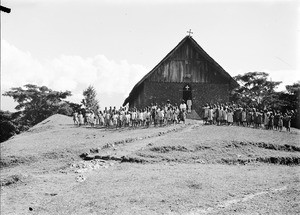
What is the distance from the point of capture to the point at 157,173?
13492 mm

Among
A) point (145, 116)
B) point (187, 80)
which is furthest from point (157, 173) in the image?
point (187, 80)

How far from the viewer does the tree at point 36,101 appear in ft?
172

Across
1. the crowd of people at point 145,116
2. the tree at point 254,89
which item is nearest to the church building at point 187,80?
the crowd of people at point 145,116

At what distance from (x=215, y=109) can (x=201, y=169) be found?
10.1 metres

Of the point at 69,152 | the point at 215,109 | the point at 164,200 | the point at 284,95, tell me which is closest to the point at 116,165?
the point at 69,152

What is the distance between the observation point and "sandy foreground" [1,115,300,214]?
10.6m

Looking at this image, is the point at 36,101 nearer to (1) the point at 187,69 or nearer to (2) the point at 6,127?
(2) the point at 6,127

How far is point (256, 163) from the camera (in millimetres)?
15508

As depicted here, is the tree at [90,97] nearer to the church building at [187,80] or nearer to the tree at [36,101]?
the tree at [36,101]

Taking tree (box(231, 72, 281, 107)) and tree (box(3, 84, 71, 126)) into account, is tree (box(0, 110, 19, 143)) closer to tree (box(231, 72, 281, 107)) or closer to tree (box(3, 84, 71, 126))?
tree (box(3, 84, 71, 126))

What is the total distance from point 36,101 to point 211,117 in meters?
37.3

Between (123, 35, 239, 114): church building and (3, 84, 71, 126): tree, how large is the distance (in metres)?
27.8

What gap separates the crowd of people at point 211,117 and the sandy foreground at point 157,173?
91.6 inches

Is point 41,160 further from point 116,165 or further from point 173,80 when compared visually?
point 173,80
